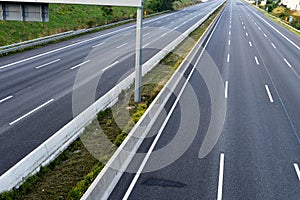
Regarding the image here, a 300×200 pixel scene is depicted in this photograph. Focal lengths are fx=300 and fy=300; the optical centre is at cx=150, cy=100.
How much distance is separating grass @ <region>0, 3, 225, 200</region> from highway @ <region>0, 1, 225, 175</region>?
1.35m

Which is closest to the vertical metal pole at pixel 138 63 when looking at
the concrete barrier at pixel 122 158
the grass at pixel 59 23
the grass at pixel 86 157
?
the grass at pixel 86 157

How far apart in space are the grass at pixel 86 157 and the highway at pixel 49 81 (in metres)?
1.35

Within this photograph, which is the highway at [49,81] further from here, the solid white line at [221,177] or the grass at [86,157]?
the solid white line at [221,177]

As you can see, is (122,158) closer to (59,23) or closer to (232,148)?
(232,148)

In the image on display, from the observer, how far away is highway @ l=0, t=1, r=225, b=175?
11977 mm

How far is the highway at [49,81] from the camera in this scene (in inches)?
472

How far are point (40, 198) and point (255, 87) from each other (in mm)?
14699

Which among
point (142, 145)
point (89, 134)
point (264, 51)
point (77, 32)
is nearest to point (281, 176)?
point (142, 145)

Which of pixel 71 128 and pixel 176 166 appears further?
pixel 71 128

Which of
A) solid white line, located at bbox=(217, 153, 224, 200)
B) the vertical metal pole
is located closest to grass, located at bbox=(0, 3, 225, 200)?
the vertical metal pole

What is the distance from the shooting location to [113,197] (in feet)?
27.1

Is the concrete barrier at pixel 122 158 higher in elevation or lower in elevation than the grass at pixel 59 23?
lower

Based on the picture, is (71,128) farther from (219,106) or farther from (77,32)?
(77,32)

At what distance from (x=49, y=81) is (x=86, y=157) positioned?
9.83 metres
